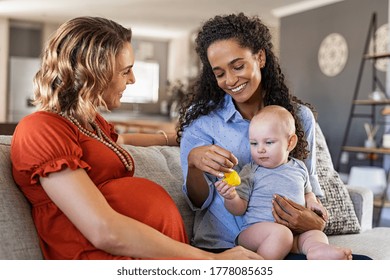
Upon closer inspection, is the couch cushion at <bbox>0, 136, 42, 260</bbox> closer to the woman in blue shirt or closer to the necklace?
the necklace

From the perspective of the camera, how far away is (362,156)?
6.24m

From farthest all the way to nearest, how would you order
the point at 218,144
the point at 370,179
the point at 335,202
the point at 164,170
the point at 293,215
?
1. the point at 370,179
2. the point at 335,202
3. the point at 164,170
4. the point at 218,144
5. the point at 293,215

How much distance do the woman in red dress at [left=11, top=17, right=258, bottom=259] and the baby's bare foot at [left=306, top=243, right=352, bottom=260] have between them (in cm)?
23

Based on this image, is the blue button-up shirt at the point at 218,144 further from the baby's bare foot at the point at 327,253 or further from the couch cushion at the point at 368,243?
the couch cushion at the point at 368,243

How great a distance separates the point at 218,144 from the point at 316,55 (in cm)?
575

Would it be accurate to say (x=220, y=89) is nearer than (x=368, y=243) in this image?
Yes

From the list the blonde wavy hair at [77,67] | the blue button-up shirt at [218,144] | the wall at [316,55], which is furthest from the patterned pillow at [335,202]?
the wall at [316,55]

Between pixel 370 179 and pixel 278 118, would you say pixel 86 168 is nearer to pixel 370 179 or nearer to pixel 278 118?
pixel 278 118

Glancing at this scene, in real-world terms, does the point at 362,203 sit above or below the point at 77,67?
below

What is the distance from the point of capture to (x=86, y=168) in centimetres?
119

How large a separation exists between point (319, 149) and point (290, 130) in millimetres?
640

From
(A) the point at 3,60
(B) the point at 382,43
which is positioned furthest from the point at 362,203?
(A) the point at 3,60

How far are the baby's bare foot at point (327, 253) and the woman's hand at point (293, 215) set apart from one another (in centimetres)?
9

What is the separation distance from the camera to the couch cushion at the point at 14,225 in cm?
124
